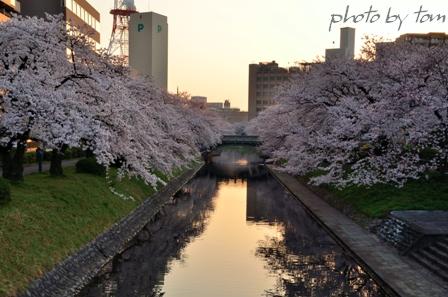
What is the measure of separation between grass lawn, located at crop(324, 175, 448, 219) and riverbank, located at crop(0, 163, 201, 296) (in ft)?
45.2

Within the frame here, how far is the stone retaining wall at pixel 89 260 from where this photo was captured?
15.2 metres

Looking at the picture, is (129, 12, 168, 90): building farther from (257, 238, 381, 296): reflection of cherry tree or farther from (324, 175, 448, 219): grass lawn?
(257, 238, 381, 296): reflection of cherry tree

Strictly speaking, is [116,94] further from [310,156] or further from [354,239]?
[310,156]

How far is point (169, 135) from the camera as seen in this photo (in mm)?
44625

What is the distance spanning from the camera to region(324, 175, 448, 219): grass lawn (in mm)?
25281

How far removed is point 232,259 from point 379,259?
→ 658cm

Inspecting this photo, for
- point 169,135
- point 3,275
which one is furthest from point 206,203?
point 3,275

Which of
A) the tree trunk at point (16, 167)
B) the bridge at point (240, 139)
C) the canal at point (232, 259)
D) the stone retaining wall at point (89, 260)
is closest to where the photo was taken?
the stone retaining wall at point (89, 260)

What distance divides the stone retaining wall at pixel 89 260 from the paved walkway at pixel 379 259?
34.7 feet

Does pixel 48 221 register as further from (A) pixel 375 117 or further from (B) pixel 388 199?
(B) pixel 388 199

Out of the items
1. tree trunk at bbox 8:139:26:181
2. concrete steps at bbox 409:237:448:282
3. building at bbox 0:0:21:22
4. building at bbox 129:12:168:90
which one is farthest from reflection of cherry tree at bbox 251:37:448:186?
building at bbox 129:12:168:90

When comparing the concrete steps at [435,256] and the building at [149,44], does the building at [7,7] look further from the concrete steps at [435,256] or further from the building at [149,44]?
the building at [149,44]

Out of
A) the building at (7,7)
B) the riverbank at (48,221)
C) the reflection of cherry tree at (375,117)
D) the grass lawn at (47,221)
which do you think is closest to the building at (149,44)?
the building at (7,7)

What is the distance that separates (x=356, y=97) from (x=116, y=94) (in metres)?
18.6
